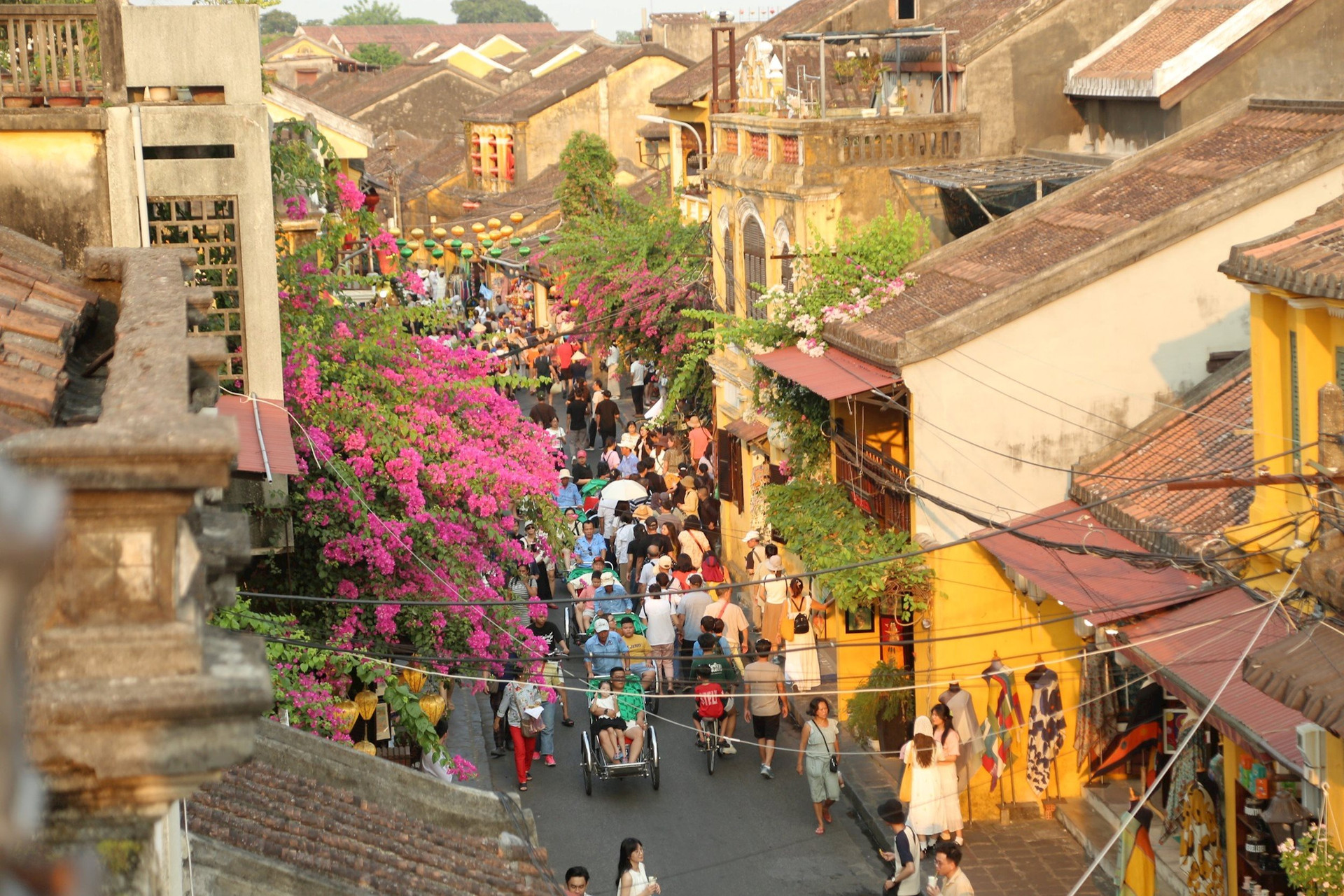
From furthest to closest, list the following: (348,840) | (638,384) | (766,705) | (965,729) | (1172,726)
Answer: (638,384), (766,705), (965,729), (1172,726), (348,840)

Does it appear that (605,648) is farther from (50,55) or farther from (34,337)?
(34,337)

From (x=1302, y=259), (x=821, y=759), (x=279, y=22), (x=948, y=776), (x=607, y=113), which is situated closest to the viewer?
(x=1302, y=259)

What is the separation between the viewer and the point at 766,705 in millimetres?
17344

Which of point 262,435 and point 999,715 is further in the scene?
point 999,715

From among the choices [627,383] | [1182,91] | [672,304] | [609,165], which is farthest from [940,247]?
[609,165]

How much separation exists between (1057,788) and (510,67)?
216 feet

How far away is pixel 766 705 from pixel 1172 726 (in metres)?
4.50

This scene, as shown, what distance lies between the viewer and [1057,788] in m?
16.6

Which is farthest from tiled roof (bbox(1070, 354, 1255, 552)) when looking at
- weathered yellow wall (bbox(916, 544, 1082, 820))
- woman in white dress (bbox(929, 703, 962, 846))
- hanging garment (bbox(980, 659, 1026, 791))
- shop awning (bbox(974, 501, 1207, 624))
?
woman in white dress (bbox(929, 703, 962, 846))

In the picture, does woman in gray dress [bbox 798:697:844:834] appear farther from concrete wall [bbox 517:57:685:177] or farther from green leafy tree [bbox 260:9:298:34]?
green leafy tree [bbox 260:9:298:34]

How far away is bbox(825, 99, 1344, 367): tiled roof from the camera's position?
16.4m

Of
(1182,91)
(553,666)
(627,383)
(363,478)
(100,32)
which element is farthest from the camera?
(627,383)

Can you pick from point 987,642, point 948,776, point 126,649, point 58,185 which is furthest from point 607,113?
point 126,649

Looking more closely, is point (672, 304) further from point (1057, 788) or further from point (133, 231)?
point (133, 231)
